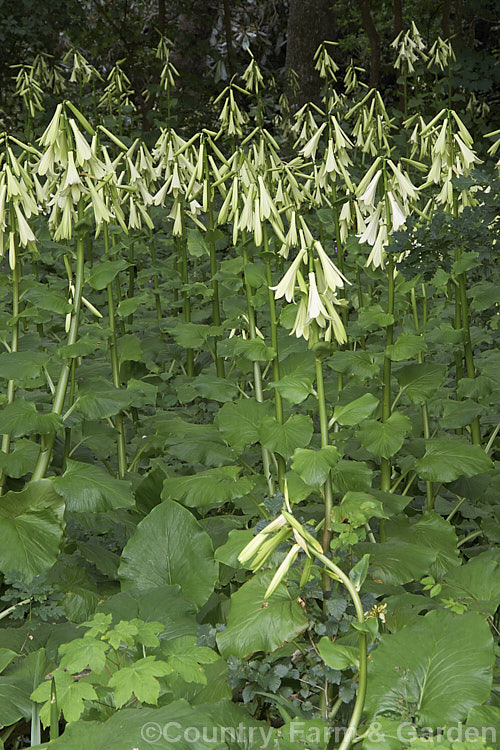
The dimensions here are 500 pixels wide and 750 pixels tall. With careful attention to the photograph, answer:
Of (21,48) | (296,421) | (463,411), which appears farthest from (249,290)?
(21,48)

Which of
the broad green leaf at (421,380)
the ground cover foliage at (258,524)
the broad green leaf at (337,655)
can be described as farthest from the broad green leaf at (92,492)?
the broad green leaf at (421,380)

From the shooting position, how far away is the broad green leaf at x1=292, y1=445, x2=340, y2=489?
5.81 ft

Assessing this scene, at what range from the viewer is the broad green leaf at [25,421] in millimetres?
2113

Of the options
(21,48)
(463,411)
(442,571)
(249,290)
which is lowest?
(442,571)

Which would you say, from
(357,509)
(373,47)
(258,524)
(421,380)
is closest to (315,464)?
(357,509)

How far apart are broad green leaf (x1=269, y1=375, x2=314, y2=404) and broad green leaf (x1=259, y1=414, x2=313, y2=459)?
0.62 feet

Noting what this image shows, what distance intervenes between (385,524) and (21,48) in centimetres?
874

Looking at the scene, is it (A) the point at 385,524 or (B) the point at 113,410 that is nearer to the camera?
(B) the point at 113,410

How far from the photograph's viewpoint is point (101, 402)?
226 cm

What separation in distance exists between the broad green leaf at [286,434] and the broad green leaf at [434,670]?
0.64 meters

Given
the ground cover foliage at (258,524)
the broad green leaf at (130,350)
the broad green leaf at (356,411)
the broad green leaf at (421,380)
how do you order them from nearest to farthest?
the ground cover foliage at (258,524)
the broad green leaf at (356,411)
the broad green leaf at (421,380)
the broad green leaf at (130,350)

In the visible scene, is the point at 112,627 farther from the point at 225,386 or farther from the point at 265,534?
the point at 225,386

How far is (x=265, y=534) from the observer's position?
1.30m

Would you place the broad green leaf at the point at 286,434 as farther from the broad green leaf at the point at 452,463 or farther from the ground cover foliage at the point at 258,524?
the broad green leaf at the point at 452,463
